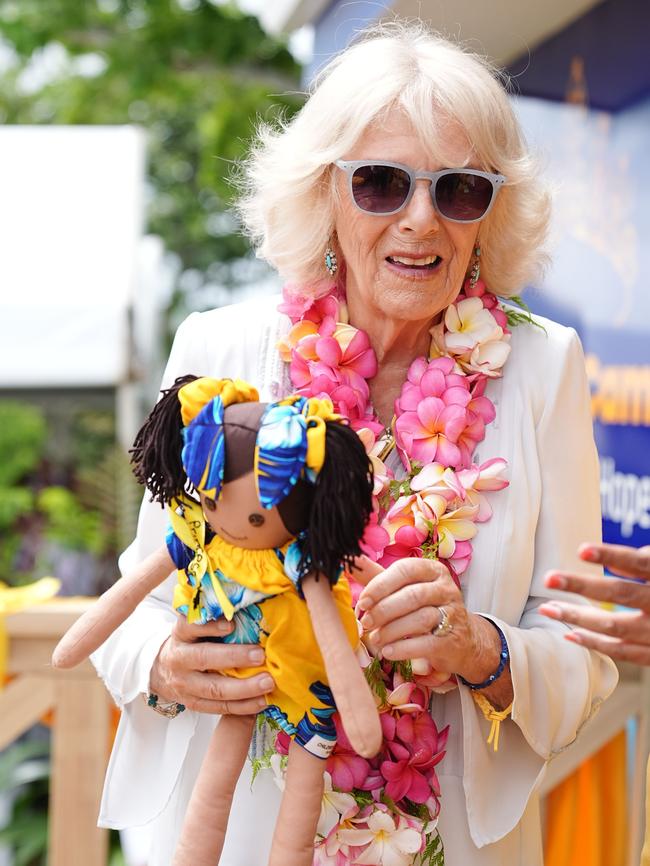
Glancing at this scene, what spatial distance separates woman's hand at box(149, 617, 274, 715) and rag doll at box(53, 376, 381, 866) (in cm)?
2

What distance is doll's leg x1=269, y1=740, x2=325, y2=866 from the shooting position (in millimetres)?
1375

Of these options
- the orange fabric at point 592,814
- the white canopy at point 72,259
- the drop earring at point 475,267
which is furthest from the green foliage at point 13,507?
the drop earring at point 475,267

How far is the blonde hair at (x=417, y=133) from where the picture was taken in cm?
171

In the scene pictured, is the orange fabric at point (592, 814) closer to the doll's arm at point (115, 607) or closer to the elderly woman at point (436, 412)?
the elderly woman at point (436, 412)

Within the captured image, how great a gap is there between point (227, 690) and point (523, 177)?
97cm

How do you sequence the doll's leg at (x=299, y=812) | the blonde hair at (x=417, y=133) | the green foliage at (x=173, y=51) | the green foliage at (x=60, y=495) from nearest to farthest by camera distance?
the doll's leg at (x=299, y=812) < the blonde hair at (x=417, y=133) < the green foliage at (x=173, y=51) < the green foliage at (x=60, y=495)

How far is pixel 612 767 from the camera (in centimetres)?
305

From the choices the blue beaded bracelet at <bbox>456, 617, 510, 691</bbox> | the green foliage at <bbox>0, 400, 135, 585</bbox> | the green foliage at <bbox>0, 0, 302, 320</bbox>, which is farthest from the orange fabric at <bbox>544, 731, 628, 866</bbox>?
the green foliage at <bbox>0, 0, 302, 320</bbox>

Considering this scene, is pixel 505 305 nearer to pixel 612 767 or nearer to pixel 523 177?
pixel 523 177

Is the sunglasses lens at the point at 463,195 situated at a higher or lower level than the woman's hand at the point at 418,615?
higher

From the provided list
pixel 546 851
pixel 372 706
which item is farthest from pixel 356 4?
pixel 372 706

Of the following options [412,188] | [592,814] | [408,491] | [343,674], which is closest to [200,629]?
[343,674]

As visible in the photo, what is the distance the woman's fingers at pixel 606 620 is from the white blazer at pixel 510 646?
0.85ft

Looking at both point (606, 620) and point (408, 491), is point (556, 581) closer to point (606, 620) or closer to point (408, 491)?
point (606, 620)
